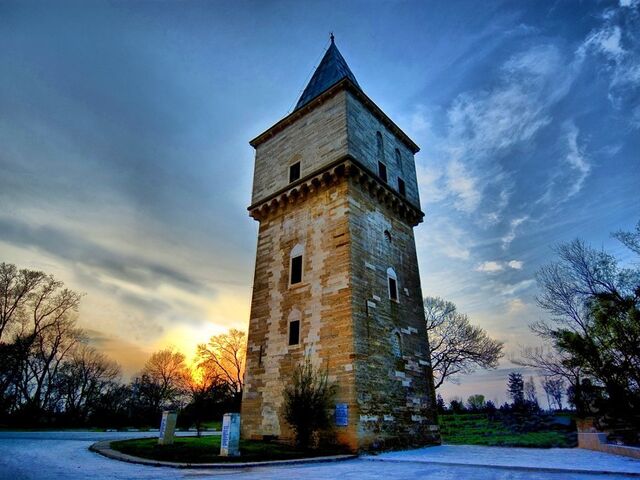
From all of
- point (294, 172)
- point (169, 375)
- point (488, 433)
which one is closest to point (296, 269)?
point (294, 172)

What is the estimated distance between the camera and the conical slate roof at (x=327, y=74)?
22.2m

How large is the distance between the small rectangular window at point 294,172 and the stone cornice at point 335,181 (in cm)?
104

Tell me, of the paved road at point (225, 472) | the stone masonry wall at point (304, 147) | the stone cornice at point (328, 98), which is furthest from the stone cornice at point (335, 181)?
the paved road at point (225, 472)

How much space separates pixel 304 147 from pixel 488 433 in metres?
21.9

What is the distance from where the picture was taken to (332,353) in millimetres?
13555

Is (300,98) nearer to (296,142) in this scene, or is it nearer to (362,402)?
(296,142)

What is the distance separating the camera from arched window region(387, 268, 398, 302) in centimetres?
1653

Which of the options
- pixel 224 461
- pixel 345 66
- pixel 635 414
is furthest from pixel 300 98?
pixel 635 414

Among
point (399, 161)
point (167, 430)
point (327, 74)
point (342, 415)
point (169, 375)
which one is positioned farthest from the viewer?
point (169, 375)

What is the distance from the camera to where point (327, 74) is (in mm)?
23188

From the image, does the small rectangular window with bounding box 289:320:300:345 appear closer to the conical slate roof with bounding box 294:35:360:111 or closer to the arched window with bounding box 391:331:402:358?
the arched window with bounding box 391:331:402:358

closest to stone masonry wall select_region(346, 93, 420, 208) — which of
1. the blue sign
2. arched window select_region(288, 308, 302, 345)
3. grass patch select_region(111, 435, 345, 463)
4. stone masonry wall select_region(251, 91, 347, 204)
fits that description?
stone masonry wall select_region(251, 91, 347, 204)

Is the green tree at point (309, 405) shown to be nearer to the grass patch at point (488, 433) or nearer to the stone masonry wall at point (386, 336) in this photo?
the stone masonry wall at point (386, 336)

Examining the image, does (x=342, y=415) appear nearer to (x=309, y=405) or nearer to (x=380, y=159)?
(x=309, y=405)
